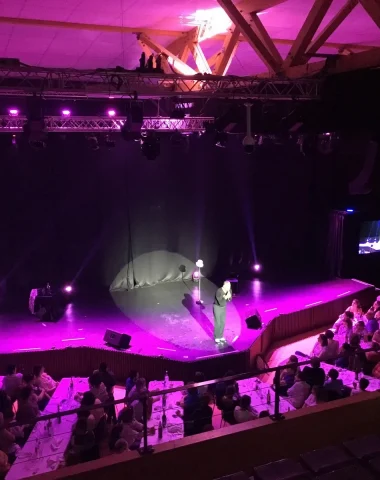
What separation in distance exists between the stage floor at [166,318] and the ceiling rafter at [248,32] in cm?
Result: 505

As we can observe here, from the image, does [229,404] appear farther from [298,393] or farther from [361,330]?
[361,330]

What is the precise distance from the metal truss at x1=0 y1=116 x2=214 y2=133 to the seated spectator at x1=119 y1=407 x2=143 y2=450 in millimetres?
5584

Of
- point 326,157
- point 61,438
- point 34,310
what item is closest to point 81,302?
point 34,310

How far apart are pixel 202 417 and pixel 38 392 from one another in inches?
106


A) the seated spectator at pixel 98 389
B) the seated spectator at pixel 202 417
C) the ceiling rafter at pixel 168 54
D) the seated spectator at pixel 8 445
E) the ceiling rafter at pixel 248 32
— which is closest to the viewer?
the ceiling rafter at pixel 248 32

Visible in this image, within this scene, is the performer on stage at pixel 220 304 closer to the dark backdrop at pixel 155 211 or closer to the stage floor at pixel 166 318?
the stage floor at pixel 166 318

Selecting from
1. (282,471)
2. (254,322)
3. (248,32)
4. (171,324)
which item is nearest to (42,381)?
(171,324)

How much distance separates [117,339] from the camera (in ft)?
29.3

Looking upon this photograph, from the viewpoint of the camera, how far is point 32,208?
1152 cm

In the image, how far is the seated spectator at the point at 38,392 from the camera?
712 centimetres

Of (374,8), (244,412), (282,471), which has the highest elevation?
(374,8)

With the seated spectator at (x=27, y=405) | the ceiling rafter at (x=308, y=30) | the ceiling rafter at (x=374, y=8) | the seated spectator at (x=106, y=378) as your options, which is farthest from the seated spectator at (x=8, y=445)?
the ceiling rafter at (x=374, y=8)

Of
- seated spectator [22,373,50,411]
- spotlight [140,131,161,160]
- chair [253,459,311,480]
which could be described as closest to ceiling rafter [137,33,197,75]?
spotlight [140,131,161,160]

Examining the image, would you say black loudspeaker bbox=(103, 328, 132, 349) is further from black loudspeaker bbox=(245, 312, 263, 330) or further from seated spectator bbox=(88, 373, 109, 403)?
black loudspeaker bbox=(245, 312, 263, 330)
